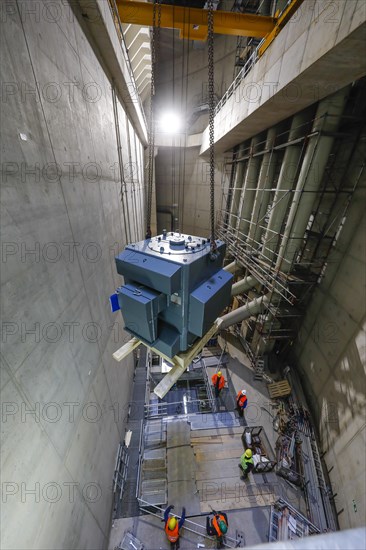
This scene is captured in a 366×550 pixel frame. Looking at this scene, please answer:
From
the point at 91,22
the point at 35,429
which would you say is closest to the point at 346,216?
the point at 91,22

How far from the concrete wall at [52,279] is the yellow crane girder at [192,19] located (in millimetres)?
1608

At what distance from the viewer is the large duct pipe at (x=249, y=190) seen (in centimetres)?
837

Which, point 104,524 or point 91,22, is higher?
point 91,22

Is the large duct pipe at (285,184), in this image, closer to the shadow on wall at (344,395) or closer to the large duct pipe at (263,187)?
the large duct pipe at (263,187)

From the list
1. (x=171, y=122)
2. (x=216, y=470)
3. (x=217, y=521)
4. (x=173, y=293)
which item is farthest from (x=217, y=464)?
(x=171, y=122)

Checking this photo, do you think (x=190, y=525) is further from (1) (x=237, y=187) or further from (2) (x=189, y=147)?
(2) (x=189, y=147)

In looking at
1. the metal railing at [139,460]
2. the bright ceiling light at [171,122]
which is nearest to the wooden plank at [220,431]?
the metal railing at [139,460]

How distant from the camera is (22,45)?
1700mm

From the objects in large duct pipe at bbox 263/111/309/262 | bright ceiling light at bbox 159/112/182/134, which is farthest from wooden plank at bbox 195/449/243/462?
bright ceiling light at bbox 159/112/182/134

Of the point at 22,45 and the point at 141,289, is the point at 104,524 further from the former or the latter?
the point at 22,45

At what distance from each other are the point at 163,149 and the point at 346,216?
10.5 m

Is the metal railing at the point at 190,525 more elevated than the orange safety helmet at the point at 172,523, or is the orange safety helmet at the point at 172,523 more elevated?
the orange safety helmet at the point at 172,523

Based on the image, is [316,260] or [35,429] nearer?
[35,429]

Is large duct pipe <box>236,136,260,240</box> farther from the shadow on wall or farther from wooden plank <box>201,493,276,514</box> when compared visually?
wooden plank <box>201,493,276,514</box>
